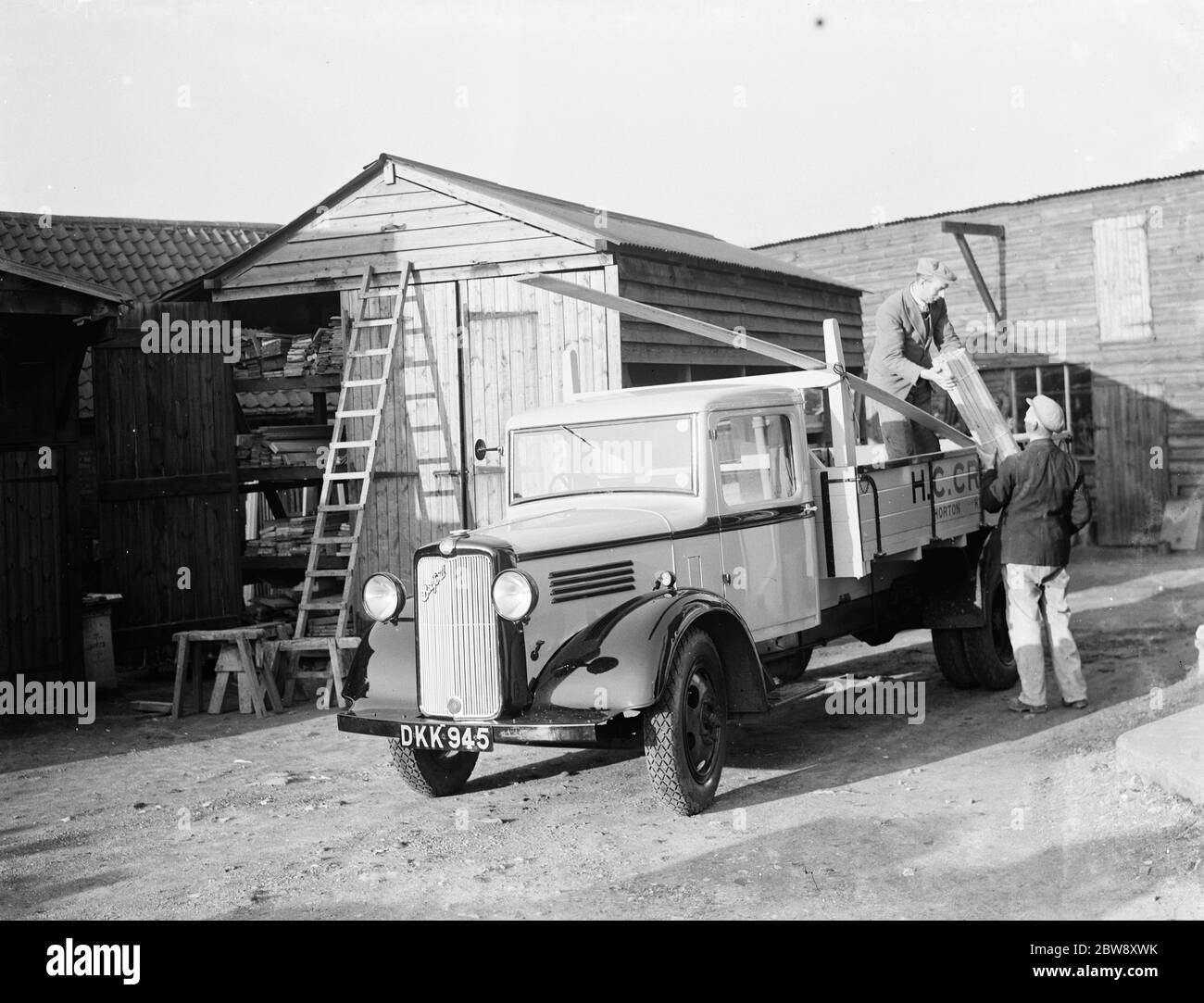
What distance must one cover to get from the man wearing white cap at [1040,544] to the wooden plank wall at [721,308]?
13.3ft

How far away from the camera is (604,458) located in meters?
7.49

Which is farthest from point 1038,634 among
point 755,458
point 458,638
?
point 458,638

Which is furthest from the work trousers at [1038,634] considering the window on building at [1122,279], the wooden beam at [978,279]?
the wooden beam at [978,279]

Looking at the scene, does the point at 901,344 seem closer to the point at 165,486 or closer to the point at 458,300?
the point at 458,300

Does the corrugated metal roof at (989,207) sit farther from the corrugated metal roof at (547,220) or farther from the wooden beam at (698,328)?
the wooden beam at (698,328)

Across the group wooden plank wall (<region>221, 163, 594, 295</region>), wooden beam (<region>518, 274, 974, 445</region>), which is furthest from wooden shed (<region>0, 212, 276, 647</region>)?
wooden beam (<region>518, 274, 974, 445</region>)

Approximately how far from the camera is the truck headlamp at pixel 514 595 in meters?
6.06

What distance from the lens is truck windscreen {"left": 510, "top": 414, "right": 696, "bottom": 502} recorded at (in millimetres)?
7195

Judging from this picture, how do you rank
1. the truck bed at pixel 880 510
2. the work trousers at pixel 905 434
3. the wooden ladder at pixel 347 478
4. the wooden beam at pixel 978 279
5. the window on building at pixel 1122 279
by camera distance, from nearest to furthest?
the truck bed at pixel 880 510
the work trousers at pixel 905 434
the wooden ladder at pixel 347 478
the window on building at pixel 1122 279
the wooden beam at pixel 978 279

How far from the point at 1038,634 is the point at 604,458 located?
3.26 metres

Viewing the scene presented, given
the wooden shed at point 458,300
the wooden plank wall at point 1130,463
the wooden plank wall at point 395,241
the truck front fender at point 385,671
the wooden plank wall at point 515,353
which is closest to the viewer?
the truck front fender at point 385,671

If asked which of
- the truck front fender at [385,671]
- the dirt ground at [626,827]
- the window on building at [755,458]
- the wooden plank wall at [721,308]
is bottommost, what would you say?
the dirt ground at [626,827]

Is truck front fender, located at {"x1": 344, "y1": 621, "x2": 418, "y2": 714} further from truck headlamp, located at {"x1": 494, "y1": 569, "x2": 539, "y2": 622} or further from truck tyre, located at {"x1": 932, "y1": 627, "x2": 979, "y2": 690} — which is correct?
truck tyre, located at {"x1": 932, "y1": 627, "x2": 979, "y2": 690}
